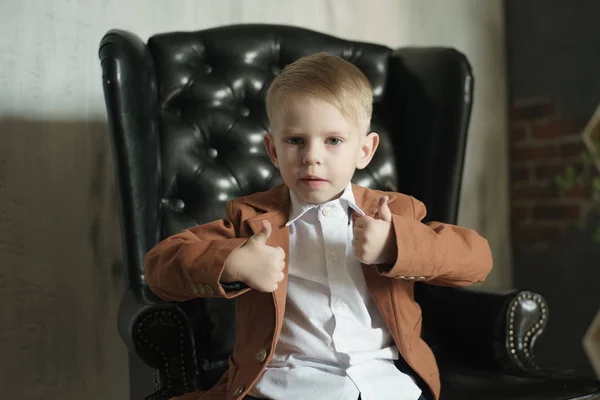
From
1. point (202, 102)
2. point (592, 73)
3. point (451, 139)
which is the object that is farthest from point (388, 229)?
point (592, 73)

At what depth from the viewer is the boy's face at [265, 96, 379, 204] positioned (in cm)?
130

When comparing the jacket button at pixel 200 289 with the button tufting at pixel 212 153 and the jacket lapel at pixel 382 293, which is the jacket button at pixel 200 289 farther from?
the button tufting at pixel 212 153

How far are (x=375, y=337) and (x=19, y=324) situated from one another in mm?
1164

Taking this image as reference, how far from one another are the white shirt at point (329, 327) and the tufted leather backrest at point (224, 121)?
41cm

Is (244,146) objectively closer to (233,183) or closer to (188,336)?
(233,183)

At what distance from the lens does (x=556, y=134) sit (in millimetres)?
2824

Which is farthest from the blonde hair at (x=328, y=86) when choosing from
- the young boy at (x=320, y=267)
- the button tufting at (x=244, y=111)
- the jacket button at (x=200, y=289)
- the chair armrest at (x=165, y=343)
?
the button tufting at (x=244, y=111)

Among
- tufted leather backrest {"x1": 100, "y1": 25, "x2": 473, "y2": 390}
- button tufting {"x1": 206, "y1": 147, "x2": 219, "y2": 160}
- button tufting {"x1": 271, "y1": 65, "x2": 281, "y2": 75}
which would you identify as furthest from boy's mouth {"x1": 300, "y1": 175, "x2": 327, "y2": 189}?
button tufting {"x1": 271, "y1": 65, "x2": 281, "y2": 75}

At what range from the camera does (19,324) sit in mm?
1995

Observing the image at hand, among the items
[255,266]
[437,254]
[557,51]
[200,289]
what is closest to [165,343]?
[200,289]

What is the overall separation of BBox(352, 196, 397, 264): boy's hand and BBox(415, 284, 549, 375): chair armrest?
0.42 meters

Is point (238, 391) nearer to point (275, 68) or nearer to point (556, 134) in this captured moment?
point (275, 68)

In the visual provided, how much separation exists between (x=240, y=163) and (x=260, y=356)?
74 cm

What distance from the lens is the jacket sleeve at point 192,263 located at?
125 centimetres
